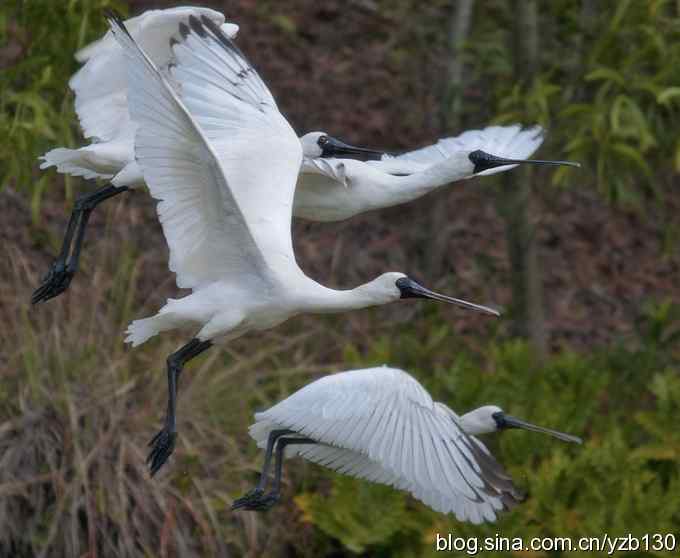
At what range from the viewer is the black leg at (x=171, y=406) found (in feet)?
20.2

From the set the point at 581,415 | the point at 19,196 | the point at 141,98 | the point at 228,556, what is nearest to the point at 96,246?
the point at 19,196

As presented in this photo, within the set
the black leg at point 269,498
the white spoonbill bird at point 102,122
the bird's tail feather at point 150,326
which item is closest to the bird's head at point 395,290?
the black leg at point 269,498

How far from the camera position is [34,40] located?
24.6 ft

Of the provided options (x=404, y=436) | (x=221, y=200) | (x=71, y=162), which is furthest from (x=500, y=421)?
(x=71, y=162)

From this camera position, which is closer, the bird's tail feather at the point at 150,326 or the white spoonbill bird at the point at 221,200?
the white spoonbill bird at the point at 221,200

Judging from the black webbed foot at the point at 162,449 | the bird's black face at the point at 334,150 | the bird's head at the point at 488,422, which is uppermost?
the bird's black face at the point at 334,150

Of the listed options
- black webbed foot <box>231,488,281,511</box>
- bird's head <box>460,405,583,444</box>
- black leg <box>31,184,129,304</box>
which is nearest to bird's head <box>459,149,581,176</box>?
bird's head <box>460,405,583,444</box>

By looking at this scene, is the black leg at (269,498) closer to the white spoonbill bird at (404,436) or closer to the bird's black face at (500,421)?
the white spoonbill bird at (404,436)

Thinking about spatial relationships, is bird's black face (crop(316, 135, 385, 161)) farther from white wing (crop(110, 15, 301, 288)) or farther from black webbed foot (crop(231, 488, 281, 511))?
black webbed foot (crop(231, 488, 281, 511))

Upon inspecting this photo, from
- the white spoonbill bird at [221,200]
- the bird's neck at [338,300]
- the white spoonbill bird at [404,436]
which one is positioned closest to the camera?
the white spoonbill bird at [221,200]

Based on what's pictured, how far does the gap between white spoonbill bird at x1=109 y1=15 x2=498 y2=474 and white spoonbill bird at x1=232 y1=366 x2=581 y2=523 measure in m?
0.30

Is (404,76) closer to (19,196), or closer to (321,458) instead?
(19,196)

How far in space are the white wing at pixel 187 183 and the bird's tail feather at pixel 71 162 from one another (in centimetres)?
71

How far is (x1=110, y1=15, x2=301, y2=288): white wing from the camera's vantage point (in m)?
5.52
